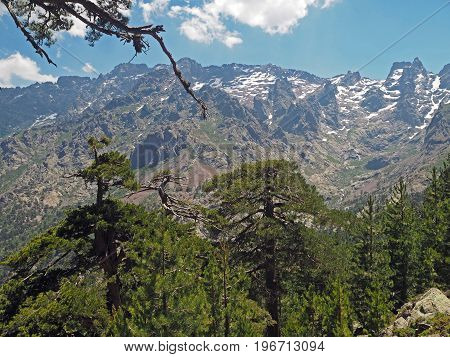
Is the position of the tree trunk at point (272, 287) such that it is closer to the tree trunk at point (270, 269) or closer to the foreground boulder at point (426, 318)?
the tree trunk at point (270, 269)

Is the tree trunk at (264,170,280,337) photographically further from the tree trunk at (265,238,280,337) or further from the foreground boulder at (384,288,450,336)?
the foreground boulder at (384,288,450,336)

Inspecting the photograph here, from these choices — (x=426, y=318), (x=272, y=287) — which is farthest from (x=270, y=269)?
(x=426, y=318)

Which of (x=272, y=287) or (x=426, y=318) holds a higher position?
(x=272, y=287)

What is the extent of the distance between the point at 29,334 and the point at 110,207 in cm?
676

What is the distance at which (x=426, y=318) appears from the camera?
57.2 ft

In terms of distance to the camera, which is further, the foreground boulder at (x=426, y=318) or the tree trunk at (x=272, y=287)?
the tree trunk at (x=272, y=287)

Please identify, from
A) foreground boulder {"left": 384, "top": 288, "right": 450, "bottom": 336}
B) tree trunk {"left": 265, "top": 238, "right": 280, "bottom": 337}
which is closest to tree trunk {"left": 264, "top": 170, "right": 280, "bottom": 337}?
tree trunk {"left": 265, "top": 238, "right": 280, "bottom": 337}

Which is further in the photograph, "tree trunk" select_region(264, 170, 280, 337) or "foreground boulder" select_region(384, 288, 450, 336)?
"tree trunk" select_region(264, 170, 280, 337)

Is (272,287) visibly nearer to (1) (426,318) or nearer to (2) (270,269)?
(2) (270,269)

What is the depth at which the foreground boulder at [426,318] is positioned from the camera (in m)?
15.1

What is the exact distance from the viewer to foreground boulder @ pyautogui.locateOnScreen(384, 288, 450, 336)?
15.1 m

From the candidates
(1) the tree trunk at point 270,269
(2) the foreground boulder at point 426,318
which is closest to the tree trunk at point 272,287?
(1) the tree trunk at point 270,269
